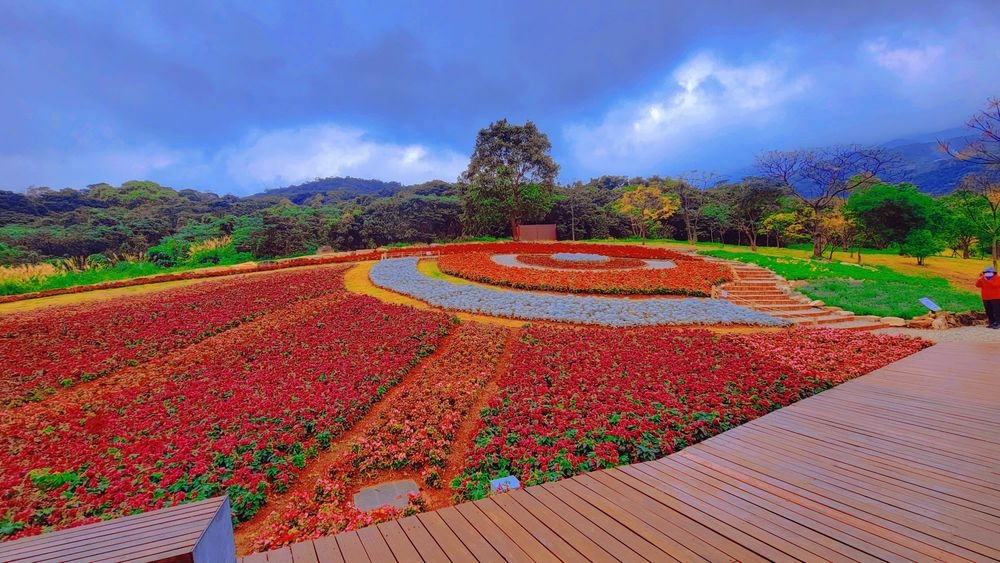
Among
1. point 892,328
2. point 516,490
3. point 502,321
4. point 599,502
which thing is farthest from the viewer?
point 502,321

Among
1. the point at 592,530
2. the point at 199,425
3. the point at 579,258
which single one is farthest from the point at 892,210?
the point at 199,425

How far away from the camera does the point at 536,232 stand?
128 ft

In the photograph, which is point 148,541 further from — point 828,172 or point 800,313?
point 828,172

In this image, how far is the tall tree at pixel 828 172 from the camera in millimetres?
24531

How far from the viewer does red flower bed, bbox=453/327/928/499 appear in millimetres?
5105

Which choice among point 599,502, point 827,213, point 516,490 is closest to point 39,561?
point 516,490

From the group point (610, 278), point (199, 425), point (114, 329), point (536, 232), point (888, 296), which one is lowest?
point (199, 425)

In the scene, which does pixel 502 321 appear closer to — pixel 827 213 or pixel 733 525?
pixel 733 525

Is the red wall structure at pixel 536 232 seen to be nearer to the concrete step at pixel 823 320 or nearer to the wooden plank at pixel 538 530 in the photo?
the concrete step at pixel 823 320

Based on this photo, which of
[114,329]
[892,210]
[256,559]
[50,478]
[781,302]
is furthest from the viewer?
[892,210]

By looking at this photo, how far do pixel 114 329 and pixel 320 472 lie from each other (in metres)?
9.46

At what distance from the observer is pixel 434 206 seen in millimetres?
40188

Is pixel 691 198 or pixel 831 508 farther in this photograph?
pixel 691 198

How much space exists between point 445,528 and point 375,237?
34.1m
